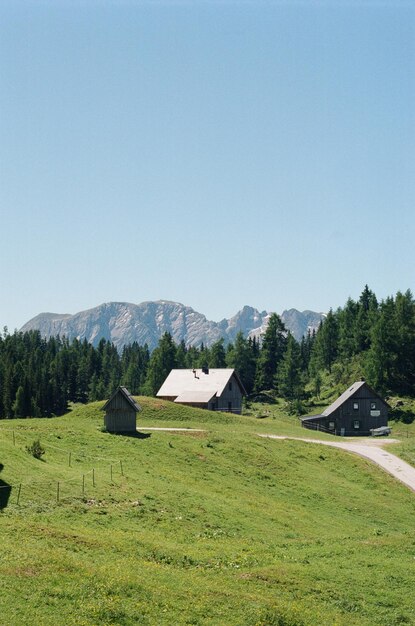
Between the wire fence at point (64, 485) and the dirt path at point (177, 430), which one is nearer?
the wire fence at point (64, 485)

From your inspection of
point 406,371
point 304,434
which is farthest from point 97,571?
point 406,371

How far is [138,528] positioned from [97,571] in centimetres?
925

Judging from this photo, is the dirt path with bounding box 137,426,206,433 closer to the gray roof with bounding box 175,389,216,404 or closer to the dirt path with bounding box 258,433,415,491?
the dirt path with bounding box 258,433,415,491

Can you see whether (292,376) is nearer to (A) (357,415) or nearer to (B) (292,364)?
(B) (292,364)

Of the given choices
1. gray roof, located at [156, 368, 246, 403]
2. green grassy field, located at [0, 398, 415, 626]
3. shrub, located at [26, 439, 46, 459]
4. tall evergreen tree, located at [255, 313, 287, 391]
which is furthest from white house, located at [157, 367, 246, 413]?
shrub, located at [26, 439, 46, 459]

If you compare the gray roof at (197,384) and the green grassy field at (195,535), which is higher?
the gray roof at (197,384)

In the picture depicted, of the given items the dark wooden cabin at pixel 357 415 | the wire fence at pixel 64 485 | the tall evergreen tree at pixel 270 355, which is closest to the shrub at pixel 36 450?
the wire fence at pixel 64 485

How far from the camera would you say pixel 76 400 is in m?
195

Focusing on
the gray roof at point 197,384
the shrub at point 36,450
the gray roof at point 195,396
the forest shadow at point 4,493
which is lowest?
the forest shadow at point 4,493

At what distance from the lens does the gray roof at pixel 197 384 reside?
10606cm

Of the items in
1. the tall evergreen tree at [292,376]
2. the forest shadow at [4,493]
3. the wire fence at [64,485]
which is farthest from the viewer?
the tall evergreen tree at [292,376]

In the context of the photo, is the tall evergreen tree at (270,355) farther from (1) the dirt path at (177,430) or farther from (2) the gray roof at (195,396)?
(1) the dirt path at (177,430)

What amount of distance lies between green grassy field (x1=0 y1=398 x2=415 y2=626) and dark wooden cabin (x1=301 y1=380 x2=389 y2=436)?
39084mm

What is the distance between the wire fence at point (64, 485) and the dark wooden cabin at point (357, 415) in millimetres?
59708
